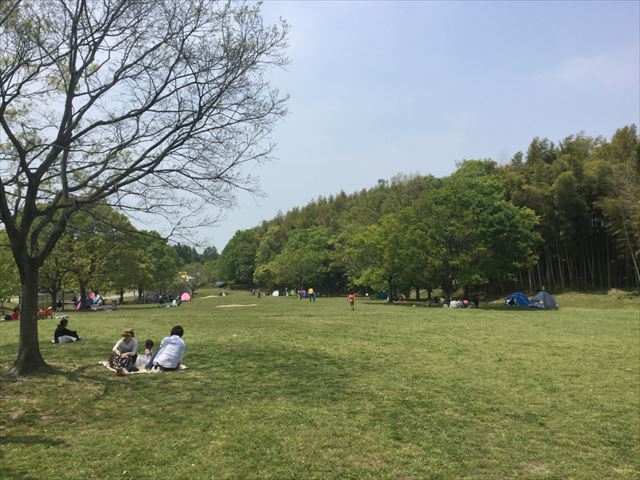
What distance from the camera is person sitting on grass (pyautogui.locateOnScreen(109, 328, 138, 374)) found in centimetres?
1007

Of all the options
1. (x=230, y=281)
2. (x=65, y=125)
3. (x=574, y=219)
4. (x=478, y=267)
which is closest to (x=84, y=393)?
(x=65, y=125)

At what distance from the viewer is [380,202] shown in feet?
209

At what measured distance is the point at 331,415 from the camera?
22.6 feet

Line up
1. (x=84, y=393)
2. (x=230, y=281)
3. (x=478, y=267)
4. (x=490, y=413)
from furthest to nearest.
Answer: (x=230, y=281)
(x=478, y=267)
(x=84, y=393)
(x=490, y=413)

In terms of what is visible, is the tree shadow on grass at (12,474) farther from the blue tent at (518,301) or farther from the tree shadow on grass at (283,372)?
the blue tent at (518,301)

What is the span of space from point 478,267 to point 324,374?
2787cm

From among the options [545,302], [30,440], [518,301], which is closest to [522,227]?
[518,301]

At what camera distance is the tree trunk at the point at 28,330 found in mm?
9344

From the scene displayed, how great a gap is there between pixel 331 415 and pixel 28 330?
638 cm

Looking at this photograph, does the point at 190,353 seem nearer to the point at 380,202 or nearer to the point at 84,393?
the point at 84,393

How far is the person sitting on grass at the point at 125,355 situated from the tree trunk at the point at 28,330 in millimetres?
1214

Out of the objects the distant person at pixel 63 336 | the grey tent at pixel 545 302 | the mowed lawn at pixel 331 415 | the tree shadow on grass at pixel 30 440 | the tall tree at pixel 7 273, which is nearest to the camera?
the mowed lawn at pixel 331 415

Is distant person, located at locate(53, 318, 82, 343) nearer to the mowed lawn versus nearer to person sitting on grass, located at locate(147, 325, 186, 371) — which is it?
the mowed lawn

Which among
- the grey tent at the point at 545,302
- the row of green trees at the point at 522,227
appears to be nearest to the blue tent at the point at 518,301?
the row of green trees at the point at 522,227
